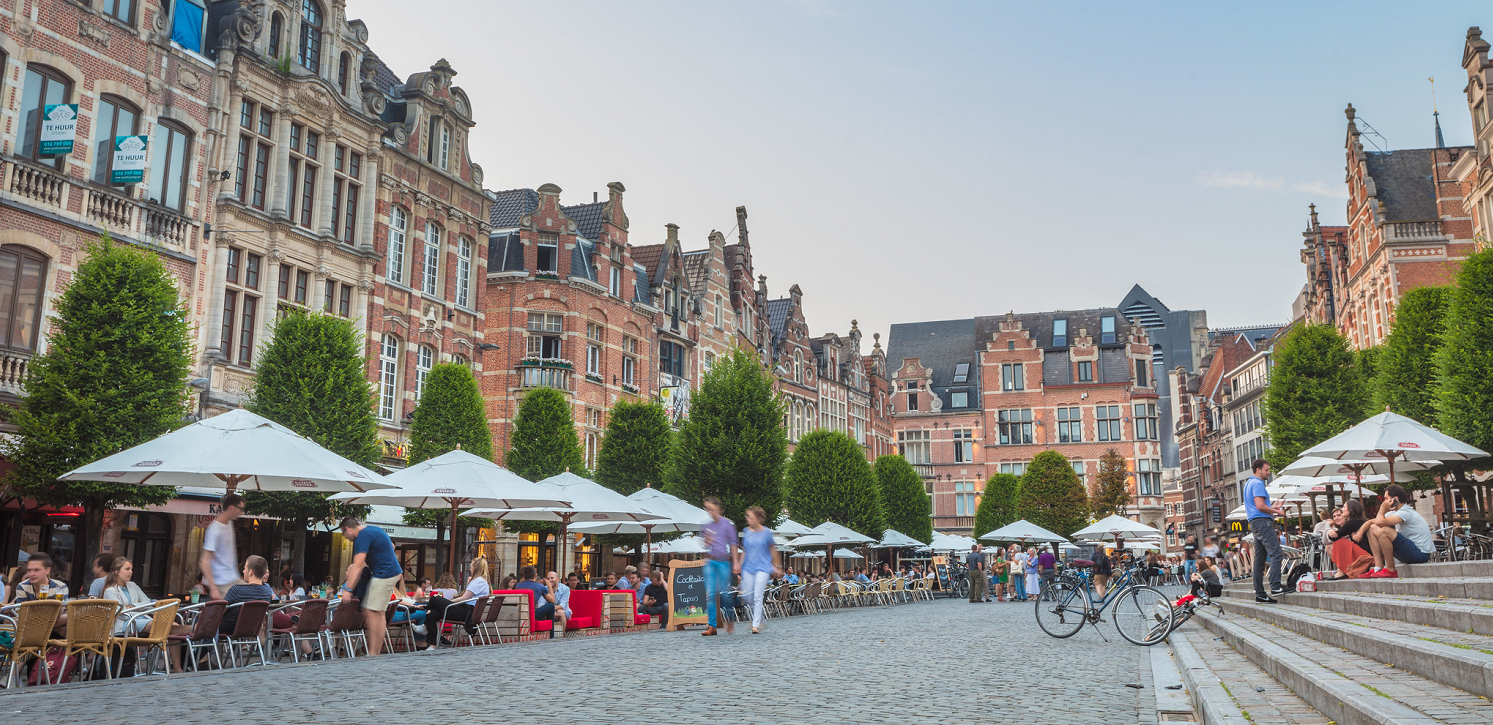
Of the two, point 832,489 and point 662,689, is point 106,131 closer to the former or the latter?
point 662,689

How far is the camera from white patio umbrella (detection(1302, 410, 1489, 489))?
46.4 ft

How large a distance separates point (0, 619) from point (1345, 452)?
1535 centimetres

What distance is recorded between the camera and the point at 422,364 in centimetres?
2922

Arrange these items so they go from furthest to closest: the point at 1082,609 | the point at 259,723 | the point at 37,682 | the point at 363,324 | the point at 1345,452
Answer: the point at 363,324, the point at 1345,452, the point at 1082,609, the point at 37,682, the point at 259,723

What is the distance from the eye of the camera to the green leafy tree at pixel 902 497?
4931 cm

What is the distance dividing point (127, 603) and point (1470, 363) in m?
23.0

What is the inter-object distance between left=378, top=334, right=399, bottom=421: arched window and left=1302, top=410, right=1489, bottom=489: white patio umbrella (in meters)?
21.3

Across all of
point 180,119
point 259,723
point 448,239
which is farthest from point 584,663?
point 448,239

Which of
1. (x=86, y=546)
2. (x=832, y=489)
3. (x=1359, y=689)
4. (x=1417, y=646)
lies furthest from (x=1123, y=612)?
(x=832, y=489)

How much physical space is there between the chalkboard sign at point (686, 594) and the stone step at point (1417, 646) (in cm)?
994

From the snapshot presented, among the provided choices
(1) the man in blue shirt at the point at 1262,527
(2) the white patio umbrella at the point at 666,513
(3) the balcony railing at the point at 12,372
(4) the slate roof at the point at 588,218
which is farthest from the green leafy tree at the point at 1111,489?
(3) the balcony railing at the point at 12,372

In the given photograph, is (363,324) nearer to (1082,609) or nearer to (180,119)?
(180,119)

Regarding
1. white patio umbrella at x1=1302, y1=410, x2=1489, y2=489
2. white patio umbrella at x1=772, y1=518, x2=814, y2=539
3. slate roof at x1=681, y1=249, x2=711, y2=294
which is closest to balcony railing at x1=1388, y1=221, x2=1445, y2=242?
white patio umbrella at x1=772, y1=518, x2=814, y2=539

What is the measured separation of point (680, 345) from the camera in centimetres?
4397
